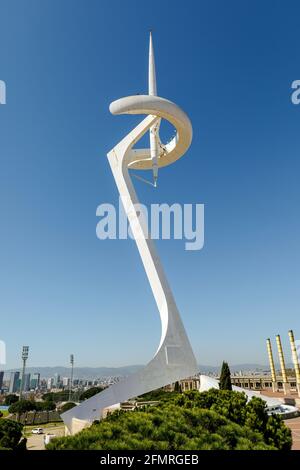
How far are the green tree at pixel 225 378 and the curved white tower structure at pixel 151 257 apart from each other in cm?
608

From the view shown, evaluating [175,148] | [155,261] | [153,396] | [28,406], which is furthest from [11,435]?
[28,406]

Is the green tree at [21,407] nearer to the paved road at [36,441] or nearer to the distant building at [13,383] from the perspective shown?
the paved road at [36,441]

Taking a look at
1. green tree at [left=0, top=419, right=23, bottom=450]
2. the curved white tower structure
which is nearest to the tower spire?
the curved white tower structure

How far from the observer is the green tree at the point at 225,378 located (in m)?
18.7

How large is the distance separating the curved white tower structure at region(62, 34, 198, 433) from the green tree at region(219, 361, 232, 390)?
608cm

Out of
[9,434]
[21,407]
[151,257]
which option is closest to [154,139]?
[151,257]

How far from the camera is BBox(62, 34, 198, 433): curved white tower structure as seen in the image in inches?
438

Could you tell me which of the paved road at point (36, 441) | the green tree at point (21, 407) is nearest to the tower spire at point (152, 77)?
the paved road at point (36, 441)

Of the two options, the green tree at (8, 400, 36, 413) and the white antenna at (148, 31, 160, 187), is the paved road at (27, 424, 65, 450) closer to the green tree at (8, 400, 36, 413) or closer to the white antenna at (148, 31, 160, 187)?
the green tree at (8, 400, 36, 413)

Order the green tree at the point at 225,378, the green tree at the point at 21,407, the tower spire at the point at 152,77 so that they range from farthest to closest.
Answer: the green tree at the point at 21,407 < the green tree at the point at 225,378 < the tower spire at the point at 152,77
